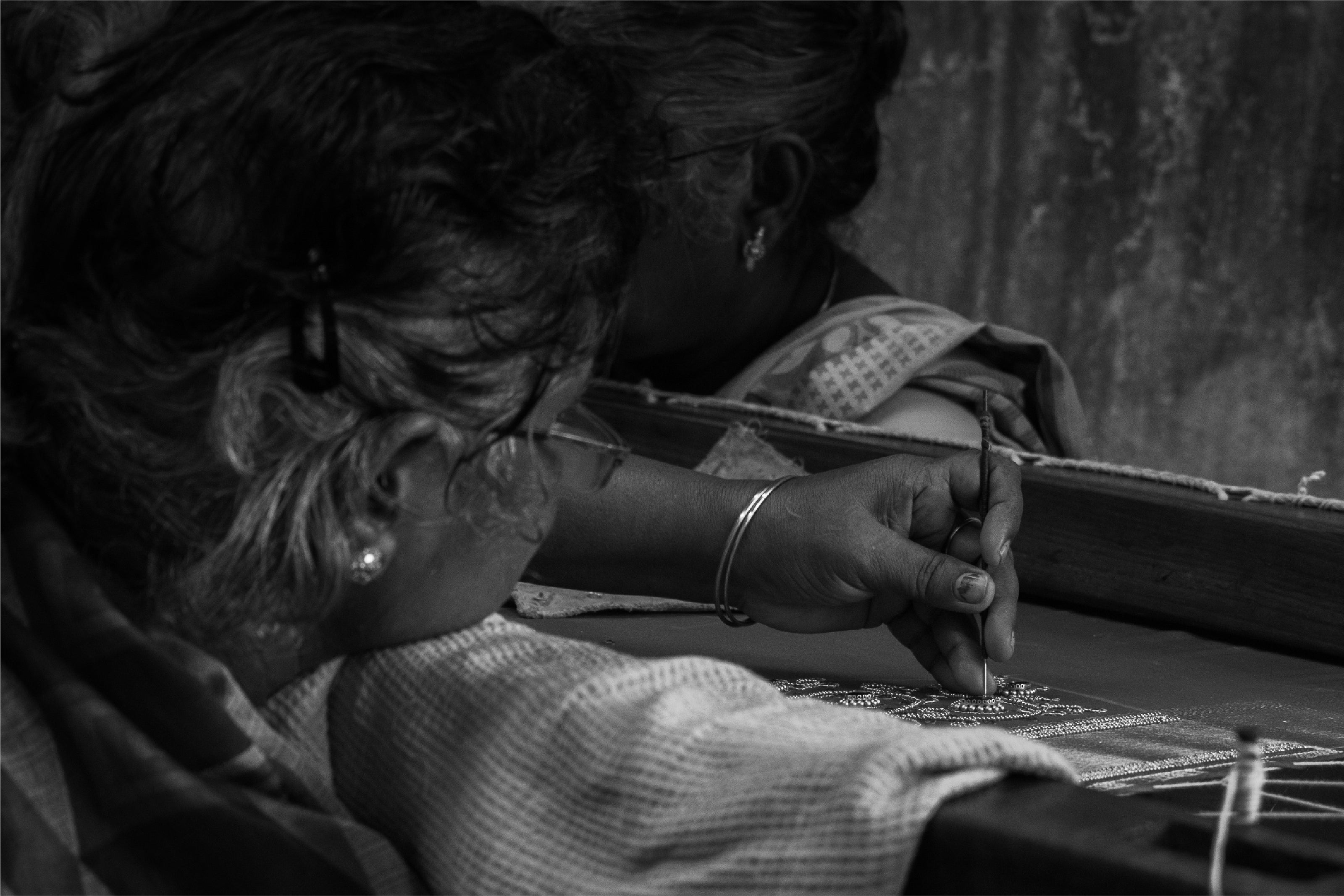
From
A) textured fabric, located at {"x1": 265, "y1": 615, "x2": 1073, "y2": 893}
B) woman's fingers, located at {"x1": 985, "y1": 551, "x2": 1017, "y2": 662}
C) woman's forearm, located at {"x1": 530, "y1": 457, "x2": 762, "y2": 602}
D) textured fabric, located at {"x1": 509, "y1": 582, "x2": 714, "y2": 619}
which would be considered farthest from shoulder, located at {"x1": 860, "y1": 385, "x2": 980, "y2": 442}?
textured fabric, located at {"x1": 265, "y1": 615, "x2": 1073, "y2": 893}

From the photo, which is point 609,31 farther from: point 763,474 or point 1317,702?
point 1317,702

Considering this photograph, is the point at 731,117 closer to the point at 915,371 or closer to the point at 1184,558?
the point at 915,371

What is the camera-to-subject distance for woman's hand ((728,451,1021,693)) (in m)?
1.53

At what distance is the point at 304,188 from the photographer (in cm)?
94

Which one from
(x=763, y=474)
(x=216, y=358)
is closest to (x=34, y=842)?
(x=216, y=358)

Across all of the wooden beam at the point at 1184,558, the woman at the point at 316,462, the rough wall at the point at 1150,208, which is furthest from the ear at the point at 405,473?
the rough wall at the point at 1150,208

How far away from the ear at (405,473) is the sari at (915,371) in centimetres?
157

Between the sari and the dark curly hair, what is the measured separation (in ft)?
0.85

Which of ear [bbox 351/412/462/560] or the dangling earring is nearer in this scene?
ear [bbox 351/412/462/560]

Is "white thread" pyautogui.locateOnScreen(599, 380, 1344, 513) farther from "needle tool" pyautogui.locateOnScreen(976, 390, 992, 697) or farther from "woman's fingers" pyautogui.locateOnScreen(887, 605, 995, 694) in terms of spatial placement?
"woman's fingers" pyautogui.locateOnScreen(887, 605, 995, 694)

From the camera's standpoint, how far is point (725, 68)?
2.63 m

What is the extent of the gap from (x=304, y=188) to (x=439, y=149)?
0.08 metres

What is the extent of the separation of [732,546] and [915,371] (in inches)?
40.3

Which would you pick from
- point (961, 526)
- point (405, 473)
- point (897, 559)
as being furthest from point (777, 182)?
point (405, 473)
